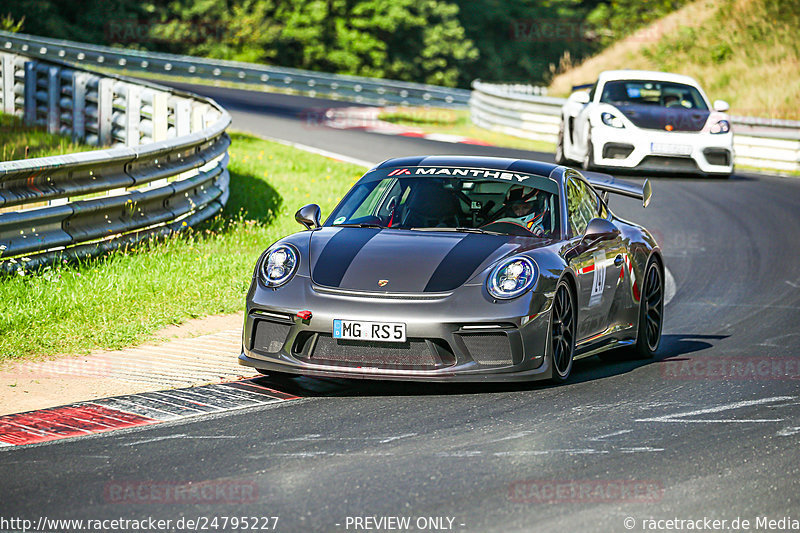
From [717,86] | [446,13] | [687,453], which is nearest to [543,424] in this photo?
[687,453]

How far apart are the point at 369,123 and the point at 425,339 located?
22.8 m

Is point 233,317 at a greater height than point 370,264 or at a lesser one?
lesser

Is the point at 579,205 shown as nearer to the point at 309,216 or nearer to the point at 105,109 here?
the point at 309,216

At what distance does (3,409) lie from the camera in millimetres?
6621

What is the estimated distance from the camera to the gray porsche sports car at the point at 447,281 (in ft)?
22.3

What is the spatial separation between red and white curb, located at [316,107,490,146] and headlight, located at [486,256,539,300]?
17719 millimetres

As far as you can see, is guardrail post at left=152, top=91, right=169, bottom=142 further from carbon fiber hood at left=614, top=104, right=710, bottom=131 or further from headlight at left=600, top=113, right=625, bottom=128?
carbon fiber hood at left=614, top=104, right=710, bottom=131

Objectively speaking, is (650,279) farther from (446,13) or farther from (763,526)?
(446,13)

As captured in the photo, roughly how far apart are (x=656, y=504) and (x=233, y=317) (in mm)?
5323

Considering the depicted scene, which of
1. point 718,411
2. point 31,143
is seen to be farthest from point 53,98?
point 718,411

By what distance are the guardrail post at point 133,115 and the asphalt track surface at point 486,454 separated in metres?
9.50

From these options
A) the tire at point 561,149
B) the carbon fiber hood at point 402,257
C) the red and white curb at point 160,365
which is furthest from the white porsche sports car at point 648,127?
the carbon fiber hood at point 402,257

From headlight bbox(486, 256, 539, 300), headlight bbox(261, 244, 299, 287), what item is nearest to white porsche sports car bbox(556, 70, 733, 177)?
headlight bbox(486, 256, 539, 300)

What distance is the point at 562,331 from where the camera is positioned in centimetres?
734
